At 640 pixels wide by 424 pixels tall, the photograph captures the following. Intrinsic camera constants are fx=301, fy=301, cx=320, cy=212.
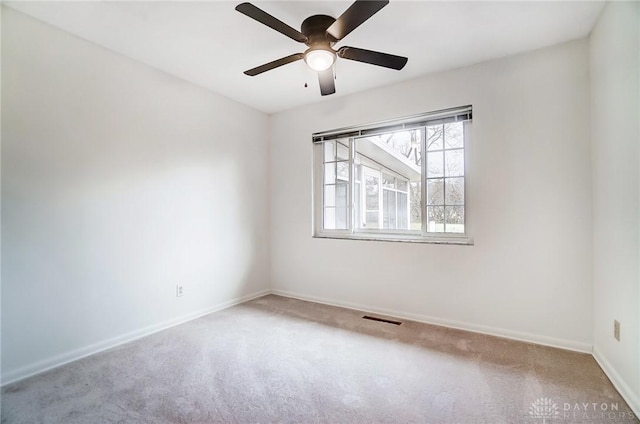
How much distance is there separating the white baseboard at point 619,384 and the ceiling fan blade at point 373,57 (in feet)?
7.65

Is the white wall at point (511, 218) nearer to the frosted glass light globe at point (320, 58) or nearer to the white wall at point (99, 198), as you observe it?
the frosted glass light globe at point (320, 58)

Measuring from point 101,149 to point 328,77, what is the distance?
6.30 feet

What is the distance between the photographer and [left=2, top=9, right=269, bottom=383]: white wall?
203 centimetres

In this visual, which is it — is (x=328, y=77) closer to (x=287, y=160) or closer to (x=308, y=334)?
(x=287, y=160)

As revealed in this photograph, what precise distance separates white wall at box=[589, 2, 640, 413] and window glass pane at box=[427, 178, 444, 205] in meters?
1.13

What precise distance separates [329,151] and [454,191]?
1.59 meters

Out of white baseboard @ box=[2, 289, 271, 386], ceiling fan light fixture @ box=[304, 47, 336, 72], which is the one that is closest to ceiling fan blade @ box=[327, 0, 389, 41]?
ceiling fan light fixture @ box=[304, 47, 336, 72]

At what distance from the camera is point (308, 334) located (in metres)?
2.70

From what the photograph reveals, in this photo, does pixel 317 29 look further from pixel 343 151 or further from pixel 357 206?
pixel 357 206

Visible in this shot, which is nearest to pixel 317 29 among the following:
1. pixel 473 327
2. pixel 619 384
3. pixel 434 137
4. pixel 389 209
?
pixel 434 137

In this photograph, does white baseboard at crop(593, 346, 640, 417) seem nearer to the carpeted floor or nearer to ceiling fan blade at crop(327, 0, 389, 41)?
the carpeted floor

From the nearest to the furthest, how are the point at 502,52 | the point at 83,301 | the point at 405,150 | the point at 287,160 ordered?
the point at 83,301 → the point at 502,52 → the point at 405,150 → the point at 287,160

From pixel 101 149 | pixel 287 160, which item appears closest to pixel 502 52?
pixel 287 160

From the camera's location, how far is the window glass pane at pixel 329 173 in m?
3.81
